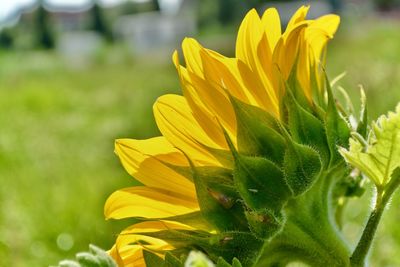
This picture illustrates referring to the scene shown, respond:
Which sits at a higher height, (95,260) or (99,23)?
(95,260)

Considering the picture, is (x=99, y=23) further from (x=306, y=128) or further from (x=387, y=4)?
(x=306, y=128)

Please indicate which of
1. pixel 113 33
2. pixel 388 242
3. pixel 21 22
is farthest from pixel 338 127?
pixel 21 22

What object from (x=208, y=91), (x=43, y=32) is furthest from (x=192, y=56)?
(x=43, y=32)

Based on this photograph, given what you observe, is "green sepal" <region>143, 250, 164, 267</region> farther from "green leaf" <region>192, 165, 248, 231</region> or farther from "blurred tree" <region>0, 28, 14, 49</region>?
"blurred tree" <region>0, 28, 14, 49</region>

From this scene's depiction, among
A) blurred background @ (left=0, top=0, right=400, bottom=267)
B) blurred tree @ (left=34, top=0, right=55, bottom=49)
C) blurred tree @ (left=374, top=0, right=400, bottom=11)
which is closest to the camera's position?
blurred background @ (left=0, top=0, right=400, bottom=267)

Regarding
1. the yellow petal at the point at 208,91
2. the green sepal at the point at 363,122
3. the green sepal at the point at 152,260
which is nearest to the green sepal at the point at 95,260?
the green sepal at the point at 152,260

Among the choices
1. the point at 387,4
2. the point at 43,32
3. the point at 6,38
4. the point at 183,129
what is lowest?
the point at 6,38

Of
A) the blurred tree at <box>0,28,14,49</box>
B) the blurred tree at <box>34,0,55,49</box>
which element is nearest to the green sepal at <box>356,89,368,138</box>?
the blurred tree at <box>34,0,55,49</box>
